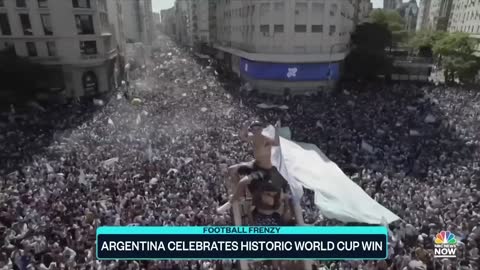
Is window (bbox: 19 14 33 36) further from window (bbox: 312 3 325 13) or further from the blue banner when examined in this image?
window (bbox: 312 3 325 13)

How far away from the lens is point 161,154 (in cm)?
1670

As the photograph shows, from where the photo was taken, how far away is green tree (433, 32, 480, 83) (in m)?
37.6

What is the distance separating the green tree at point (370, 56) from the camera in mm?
37750

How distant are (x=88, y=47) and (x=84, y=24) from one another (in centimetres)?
227

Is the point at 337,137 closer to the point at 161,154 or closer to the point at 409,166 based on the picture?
the point at 409,166

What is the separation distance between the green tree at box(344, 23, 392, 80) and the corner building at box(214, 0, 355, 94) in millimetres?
3829

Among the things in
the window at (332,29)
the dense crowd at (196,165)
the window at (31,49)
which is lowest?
the dense crowd at (196,165)

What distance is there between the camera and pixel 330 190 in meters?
9.89

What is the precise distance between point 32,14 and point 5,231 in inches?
1119

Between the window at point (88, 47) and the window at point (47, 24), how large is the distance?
2893mm

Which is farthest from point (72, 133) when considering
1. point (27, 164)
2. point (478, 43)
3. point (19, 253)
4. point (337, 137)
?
point (478, 43)

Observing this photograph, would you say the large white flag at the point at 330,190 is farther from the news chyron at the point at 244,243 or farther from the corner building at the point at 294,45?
the corner building at the point at 294,45

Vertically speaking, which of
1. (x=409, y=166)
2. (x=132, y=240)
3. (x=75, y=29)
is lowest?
(x=409, y=166)

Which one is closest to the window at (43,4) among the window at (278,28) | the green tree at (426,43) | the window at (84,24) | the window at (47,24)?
the window at (47,24)
